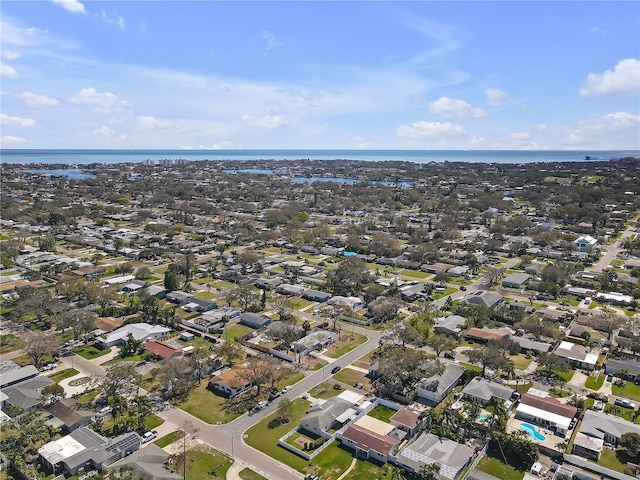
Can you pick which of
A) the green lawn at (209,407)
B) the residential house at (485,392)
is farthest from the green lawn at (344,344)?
the residential house at (485,392)

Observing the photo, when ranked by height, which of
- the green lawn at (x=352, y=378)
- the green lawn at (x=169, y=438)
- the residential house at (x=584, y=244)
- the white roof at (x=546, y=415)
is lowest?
the green lawn at (x=352, y=378)

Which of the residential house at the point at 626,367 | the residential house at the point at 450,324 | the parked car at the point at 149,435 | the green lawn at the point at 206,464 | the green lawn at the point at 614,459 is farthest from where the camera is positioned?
the residential house at the point at 450,324

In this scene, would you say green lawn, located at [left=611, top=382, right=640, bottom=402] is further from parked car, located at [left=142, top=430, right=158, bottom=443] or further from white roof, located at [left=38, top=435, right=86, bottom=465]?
white roof, located at [left=38, top=435, right=86, bottom=465]

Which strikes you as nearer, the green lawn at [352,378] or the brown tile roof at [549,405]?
the brown tile roof at [549,405]

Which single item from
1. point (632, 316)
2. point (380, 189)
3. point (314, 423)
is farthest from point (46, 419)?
point (380, 189)

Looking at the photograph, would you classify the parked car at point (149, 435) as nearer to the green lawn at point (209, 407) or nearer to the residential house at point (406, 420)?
the green lawn at point (209, 407)
